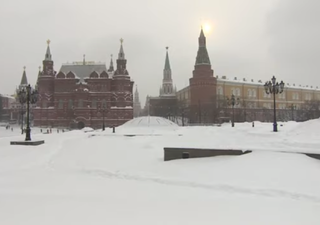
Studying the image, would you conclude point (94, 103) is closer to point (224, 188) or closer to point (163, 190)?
point (163, 190)

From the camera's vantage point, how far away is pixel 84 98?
2702 inches

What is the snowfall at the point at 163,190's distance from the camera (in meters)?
5.77

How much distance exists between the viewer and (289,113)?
83.9 metres

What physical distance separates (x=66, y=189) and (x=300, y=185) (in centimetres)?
624

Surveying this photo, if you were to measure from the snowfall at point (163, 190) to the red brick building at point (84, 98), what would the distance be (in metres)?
55.3

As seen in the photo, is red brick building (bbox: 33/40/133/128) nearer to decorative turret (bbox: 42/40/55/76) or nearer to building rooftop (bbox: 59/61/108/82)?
decorative turret (bbox: 42/40/55/76)

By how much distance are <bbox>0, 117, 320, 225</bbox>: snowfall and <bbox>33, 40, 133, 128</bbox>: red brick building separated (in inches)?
2178

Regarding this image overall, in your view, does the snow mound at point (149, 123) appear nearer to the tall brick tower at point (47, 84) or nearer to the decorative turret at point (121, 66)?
the decorative turret at point (121, 66)

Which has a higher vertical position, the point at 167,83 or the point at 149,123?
the point at 167,83

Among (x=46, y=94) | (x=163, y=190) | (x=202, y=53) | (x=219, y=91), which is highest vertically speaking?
(x=202, y=53)

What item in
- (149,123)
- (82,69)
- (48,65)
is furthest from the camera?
(82,69)

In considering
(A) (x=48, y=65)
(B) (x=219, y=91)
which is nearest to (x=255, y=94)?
(B) (x=219, y=91)

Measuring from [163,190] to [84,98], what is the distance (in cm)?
6329

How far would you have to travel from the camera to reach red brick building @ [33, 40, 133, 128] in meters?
68.7
